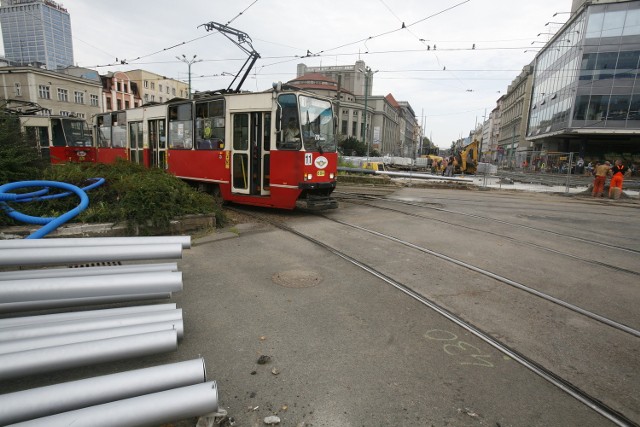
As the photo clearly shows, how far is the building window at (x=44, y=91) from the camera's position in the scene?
50062 millimetres

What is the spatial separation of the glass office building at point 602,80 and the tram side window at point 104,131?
1512 inches

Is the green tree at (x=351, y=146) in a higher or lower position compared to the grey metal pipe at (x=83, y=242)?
higher

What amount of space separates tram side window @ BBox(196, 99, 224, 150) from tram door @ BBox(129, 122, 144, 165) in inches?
189

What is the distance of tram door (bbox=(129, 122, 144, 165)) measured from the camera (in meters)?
14.7

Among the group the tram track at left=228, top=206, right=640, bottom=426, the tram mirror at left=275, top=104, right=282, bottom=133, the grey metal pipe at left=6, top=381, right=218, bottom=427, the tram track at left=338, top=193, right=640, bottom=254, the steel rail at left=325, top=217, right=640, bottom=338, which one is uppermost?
the tram mirror at left=275, top=104, right=282, bottom=133

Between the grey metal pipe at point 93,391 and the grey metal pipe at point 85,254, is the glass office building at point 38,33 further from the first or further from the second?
the grey metal pipe at point 93,391

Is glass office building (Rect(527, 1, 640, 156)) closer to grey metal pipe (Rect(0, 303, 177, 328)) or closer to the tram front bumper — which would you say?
the tram front bumper

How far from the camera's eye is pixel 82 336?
299 cm

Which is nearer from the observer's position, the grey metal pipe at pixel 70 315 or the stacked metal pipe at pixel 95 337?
the stacked metal pipe at pixel 95 337

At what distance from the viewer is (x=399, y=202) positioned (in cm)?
1328

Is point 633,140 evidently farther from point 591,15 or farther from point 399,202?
point 399,202

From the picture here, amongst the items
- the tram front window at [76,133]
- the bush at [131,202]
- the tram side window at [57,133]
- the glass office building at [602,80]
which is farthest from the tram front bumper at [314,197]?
the glass office building at [602,80]

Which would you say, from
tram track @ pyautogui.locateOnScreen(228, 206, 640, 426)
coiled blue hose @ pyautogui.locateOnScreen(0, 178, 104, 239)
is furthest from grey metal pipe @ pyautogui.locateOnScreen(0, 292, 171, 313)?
tram track @ pyautogui.locateOnScreen(228, 206, 640, 426)

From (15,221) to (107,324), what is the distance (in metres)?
4.55
